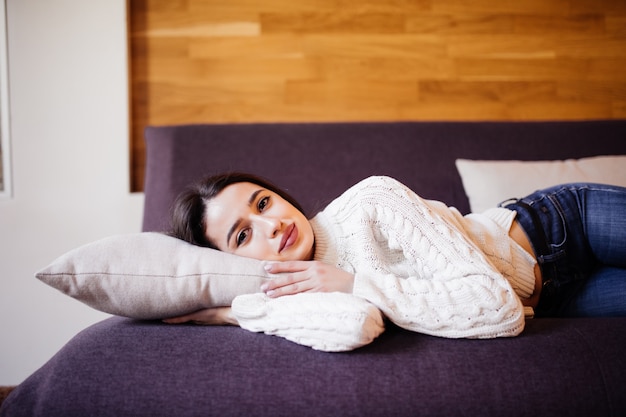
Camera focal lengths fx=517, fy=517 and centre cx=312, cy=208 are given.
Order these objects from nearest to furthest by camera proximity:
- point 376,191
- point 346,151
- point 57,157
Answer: point 376,191
point 346,151
point 57,157

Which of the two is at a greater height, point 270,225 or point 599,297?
point 270,225

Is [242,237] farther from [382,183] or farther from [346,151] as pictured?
[346,151]

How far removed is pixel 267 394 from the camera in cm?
96

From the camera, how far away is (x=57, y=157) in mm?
2250

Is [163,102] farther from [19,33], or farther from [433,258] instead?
[433,258]

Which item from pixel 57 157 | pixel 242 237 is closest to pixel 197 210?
pixel 242 237

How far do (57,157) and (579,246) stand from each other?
2.05 m

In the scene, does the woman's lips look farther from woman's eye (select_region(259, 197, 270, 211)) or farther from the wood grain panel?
the wood grain panel

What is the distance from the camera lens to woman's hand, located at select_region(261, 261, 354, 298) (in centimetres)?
119

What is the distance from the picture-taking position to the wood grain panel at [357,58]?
2.32m

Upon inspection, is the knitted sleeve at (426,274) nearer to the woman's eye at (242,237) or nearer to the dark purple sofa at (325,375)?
the dark purple sofa at (325,375)

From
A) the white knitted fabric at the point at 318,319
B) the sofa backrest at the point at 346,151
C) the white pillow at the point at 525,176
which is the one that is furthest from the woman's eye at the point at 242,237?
the white pillow at the point at 525,176

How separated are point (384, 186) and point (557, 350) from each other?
1.73 ft

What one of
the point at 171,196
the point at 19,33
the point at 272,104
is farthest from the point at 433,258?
the point at 19,33
